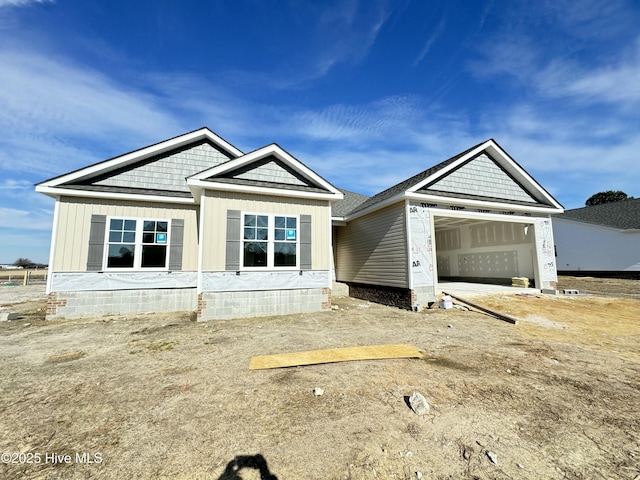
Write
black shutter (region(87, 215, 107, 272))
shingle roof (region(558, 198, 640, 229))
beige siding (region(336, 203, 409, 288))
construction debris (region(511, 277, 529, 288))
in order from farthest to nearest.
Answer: shingle roof (region(558, 198, 640, 229)) → construction debris (region(511, 277, 529, 288)) → beige siding (region(336, 203, 409, 288)) → black shutter (region(87, 215, 107, 272))

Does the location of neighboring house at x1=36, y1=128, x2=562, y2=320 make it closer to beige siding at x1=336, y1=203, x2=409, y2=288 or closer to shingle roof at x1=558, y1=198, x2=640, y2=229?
beige siding at x1=336, y1=203, x2=409, y2=288

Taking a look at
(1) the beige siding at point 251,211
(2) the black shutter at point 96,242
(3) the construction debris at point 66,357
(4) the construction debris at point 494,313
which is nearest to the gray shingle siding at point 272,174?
(1) the beige siding at point 251,211

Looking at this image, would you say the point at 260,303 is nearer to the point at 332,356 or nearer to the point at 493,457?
the point at 332,356

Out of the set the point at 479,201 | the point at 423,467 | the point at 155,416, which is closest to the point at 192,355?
the point at 155,416

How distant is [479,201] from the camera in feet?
40.5

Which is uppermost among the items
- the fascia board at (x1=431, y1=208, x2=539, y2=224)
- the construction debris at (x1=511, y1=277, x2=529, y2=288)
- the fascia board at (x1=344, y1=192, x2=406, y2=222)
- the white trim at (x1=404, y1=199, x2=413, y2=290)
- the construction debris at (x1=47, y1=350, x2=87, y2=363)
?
the fascia board at (x1=344, y1=192, x2=406, y2=222)

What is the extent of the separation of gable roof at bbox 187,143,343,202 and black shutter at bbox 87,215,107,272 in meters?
3.28

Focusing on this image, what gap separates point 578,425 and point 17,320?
14122mm

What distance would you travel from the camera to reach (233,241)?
933 centimetres

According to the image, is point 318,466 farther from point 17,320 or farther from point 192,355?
point 17,320

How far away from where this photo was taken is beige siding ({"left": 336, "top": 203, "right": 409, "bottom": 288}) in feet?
37.4

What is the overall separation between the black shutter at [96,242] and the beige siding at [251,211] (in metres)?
3.98

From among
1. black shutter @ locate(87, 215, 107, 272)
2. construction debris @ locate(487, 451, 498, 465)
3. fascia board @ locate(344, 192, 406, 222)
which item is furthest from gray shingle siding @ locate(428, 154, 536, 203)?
black shutter @ locate(87, 215, 107, 272)

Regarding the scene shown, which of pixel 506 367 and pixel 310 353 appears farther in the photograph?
pixel 310 353
